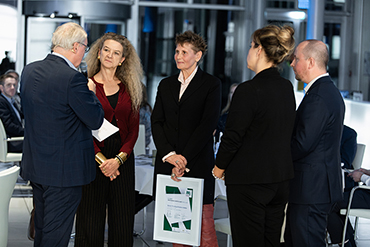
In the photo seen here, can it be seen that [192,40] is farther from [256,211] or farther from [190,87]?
[256,211]

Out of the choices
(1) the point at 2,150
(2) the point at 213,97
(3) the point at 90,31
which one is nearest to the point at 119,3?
(3) the point at 90,31

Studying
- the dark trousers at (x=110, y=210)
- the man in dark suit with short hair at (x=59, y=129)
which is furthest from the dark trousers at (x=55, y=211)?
the dark trousers at (x=110, y=210)

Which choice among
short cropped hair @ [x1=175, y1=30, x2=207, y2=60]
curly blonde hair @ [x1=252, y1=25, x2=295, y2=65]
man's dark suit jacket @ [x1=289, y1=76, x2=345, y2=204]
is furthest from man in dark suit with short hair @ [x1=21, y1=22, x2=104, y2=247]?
man's dark suit jacket @ [x1=289, y1=76, x2=345, y2=204]

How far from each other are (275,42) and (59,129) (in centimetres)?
129

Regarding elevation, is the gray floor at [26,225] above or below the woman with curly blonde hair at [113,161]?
below

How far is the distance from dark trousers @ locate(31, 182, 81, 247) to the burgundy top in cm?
46

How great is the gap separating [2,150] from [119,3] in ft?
16.3

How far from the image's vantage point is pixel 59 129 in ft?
8.87

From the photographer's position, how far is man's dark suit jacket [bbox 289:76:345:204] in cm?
276

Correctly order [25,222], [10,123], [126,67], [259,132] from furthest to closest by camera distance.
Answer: [10,123]
[25,222]
[126,67]
[259,132]

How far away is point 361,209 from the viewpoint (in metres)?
→ 4.02

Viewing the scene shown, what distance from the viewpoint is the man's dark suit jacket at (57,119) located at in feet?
8.80

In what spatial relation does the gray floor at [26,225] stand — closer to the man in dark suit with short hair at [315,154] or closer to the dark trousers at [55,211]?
the dark trousers at [55,211]

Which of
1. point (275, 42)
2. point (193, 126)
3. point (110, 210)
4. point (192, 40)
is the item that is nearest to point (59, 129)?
point (110, 210)
